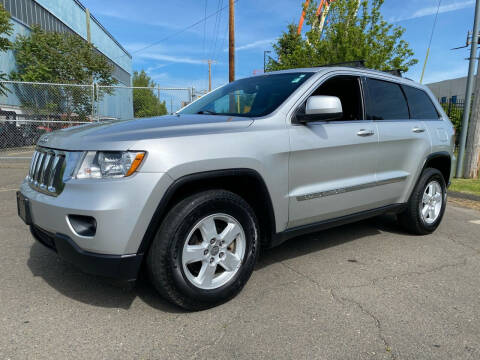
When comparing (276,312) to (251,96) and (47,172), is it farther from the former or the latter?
(251,96)

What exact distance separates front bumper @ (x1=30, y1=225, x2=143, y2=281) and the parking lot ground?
38cm

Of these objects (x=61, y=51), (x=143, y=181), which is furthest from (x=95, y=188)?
(x=61, y=51)

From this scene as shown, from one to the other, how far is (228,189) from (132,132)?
2.68 ft

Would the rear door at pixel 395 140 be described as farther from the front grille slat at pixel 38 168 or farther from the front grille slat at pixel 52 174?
the front grille slat at pixel 38 168

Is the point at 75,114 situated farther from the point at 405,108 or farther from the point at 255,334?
the point at 255,334

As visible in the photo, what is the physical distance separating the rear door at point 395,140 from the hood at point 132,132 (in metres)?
1.58

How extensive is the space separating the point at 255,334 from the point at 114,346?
0.83 m

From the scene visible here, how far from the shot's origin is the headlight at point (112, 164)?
2.25 m

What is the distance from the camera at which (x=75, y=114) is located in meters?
12.6

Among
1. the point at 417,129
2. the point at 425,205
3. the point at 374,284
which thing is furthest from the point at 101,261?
the point at 425,205

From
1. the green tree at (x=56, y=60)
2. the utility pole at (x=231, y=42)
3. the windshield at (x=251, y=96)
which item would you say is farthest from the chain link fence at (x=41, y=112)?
the green tree at (x=56, y=60)

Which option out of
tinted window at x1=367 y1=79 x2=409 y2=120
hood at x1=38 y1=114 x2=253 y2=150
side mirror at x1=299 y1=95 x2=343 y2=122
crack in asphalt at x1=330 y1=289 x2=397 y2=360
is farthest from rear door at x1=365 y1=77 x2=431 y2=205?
hood at x1=38 y1=114 x2=253 y2=150

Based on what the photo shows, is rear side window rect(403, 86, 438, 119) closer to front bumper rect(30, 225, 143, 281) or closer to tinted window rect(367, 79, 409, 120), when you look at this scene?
tinted window rect(367, 79, 409, 120)

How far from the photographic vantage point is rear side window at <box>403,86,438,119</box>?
4297mm
